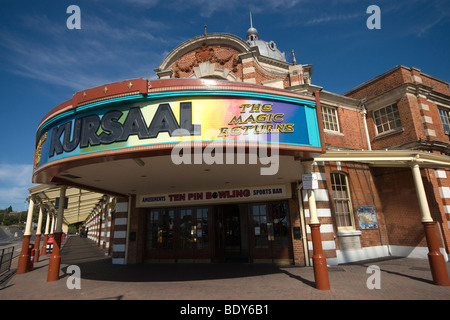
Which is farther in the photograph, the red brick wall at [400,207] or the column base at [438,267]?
the red brick wall at [400,207]

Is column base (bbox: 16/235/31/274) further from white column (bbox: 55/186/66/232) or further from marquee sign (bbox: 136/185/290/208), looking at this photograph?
marquee sign (bbox: 136/185/290/208)

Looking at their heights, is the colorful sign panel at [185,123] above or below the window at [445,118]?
below

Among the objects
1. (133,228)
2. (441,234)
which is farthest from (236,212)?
(441,234)

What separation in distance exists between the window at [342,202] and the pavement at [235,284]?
1923 millimetres

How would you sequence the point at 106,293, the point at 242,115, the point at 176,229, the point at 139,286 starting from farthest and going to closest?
the point at 176,229 → the point at 139,286 → the point at 106,293 → the point at 242,115

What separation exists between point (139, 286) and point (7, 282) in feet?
17.6

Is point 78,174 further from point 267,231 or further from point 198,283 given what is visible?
point 267,231

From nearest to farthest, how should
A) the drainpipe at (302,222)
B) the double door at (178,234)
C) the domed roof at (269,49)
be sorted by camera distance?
the drainpipe at (302,222)
the double door at (178,234)
the domed roof at (269,49)

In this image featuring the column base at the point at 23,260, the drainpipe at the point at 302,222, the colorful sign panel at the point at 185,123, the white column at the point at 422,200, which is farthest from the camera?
the column base at the point at 23,260

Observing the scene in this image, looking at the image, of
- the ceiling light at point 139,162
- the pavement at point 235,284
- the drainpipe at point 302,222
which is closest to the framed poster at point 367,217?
the pavement at point 235,284

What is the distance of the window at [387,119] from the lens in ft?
44.0

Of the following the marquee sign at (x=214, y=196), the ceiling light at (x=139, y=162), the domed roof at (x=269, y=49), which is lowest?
the marquee sign at (x=214, y=196)

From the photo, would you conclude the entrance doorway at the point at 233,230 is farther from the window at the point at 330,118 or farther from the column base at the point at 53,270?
the column base at the point at 53,270

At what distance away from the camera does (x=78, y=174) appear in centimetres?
838
